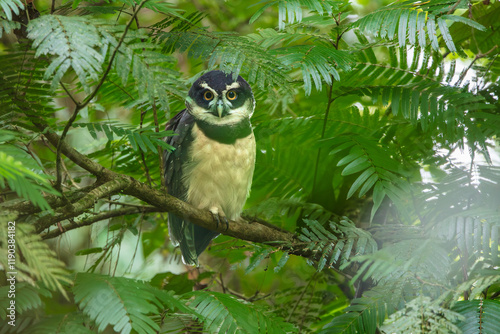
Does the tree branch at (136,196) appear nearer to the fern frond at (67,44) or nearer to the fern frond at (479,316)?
the fern frond at (67,44)

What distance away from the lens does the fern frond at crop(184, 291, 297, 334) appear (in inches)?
74.3

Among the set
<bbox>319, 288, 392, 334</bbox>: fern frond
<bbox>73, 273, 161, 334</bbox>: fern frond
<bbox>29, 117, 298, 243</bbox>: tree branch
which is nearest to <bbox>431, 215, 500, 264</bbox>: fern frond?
<bbox>319, 288, 392, 334</bbox>: fern frond

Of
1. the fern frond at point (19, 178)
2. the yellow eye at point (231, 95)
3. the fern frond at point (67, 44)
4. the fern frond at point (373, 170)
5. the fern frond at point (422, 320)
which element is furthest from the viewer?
the yellow eye at point (231, 95)

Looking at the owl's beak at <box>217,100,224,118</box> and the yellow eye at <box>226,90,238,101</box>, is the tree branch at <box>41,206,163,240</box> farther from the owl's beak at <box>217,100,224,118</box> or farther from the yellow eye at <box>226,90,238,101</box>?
the yellow eye at <box>226,90,238,101</box>

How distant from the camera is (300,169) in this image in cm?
321

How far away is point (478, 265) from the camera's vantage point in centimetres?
215

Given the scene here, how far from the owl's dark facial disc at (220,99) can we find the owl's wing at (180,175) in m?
0.13

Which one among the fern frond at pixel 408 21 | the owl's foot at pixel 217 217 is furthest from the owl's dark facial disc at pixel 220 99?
the fern frond at pixel 408 21

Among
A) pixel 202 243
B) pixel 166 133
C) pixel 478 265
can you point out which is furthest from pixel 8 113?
pixel 478 265

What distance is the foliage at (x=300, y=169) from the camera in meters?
1.61

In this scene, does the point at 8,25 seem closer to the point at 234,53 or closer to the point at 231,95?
the point at 234,53

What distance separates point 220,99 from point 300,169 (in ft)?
2.42

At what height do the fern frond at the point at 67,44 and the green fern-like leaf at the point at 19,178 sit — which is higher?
the fern frond at the point at 67,44

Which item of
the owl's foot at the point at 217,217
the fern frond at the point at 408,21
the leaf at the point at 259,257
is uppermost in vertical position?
the fern frond at the point at 408,21
